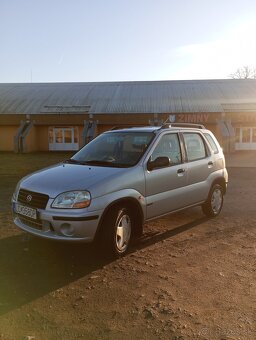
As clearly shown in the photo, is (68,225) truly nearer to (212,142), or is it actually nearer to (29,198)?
(29,198)

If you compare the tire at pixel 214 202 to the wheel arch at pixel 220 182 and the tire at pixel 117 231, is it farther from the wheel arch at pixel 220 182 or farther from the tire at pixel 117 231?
the tire at pixel 117 231

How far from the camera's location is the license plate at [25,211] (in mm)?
4574

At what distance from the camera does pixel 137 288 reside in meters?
3.92

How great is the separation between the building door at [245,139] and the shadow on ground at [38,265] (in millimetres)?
24976

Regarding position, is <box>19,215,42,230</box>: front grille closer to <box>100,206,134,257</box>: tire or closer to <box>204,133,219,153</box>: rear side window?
<box>100,206,134,257</box>: tire

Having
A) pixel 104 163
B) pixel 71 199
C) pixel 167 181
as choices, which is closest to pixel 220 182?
pixel 167 181

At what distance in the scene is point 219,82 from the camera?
35.5 meters

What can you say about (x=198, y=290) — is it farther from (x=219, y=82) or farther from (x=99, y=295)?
(x=219, y=82)

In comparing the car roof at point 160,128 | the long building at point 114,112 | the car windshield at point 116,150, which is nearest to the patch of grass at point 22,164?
the long building at point 114,112

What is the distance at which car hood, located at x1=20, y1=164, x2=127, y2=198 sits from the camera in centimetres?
445

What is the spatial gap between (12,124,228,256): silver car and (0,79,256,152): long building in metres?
20.4

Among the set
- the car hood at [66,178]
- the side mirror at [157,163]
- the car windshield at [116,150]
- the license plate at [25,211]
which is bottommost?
the license plate at [25,211]

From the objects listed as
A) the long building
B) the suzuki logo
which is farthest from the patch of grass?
the suzuki logo

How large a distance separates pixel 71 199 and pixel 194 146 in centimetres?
301
